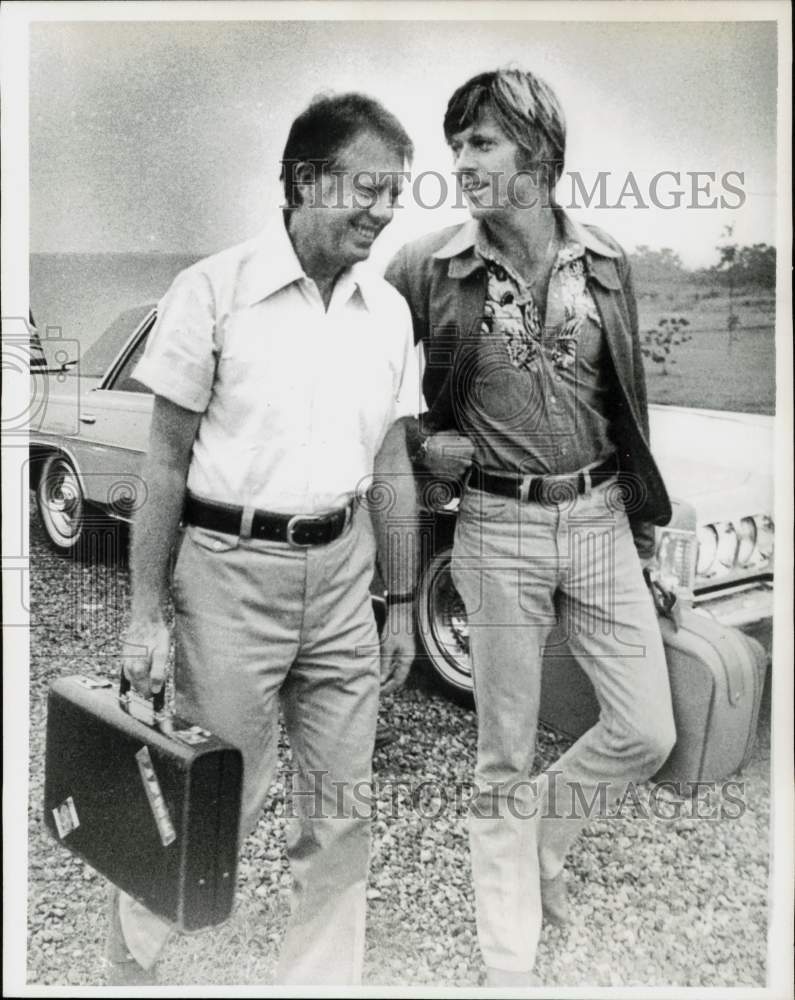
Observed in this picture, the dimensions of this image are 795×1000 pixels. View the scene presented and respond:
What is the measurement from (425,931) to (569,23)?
262cm

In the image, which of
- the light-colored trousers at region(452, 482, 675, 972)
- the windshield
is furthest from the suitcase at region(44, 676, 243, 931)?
the windshield

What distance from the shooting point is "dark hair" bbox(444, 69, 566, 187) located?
2834 millimetres

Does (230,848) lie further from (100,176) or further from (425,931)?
(100,176)

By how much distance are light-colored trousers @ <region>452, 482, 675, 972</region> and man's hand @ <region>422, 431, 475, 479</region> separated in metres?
0.08

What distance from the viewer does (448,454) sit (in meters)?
2.84

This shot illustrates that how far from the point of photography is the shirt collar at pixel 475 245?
9.27 ft

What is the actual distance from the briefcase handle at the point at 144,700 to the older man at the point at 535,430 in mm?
854

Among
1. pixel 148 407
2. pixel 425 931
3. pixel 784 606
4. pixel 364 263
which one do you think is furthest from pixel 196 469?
pixel 784 606

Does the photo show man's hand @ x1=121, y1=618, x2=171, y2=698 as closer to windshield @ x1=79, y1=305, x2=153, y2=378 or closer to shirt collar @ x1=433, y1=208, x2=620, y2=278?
windshield @ x1=79, y1=305, x2=153, y2=378

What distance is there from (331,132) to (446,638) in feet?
4.65

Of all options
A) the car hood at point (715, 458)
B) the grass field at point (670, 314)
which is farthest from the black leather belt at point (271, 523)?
the car hood at point (715, 458)

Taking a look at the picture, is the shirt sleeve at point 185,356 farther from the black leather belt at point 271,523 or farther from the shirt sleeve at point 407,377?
the shirt sleeve at point 407,377

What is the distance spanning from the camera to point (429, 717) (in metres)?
3.00

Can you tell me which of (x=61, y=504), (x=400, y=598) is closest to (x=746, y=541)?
(x=400, y=598)
